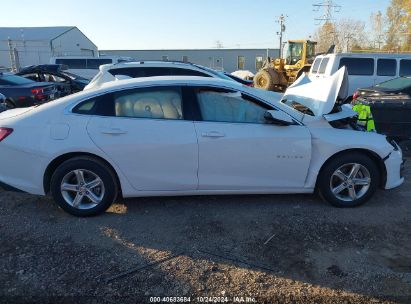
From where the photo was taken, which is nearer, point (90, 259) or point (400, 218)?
point (90, 259)

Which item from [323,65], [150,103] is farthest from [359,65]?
[150,103]

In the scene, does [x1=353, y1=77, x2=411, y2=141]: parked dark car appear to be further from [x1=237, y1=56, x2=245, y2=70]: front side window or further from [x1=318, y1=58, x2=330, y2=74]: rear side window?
[x1=237, y1=56, x2=245, y2=70]: front side window

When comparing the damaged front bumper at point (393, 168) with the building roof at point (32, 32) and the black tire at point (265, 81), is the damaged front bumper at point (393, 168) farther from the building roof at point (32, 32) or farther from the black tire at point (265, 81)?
the building roof at point (32, 32)

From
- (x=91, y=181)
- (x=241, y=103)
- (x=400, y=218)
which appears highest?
(x=241, y=103)

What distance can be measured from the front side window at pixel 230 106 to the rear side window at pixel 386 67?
Result: 9.40 metres

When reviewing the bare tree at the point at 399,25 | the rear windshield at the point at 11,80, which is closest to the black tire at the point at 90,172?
the rear windshield at the point at 11,80

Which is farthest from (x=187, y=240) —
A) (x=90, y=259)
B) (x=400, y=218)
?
(x=400, y=218)

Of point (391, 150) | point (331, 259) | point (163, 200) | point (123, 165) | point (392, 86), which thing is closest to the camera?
point (331, 259)

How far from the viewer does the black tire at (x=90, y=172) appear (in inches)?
150

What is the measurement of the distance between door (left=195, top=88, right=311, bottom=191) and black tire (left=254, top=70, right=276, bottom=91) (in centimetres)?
1412

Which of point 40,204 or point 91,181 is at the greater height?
point 91,181

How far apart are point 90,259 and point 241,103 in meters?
2.19

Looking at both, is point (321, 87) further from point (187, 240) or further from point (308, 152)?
point (187, 240)

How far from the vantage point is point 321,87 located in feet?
14.5
